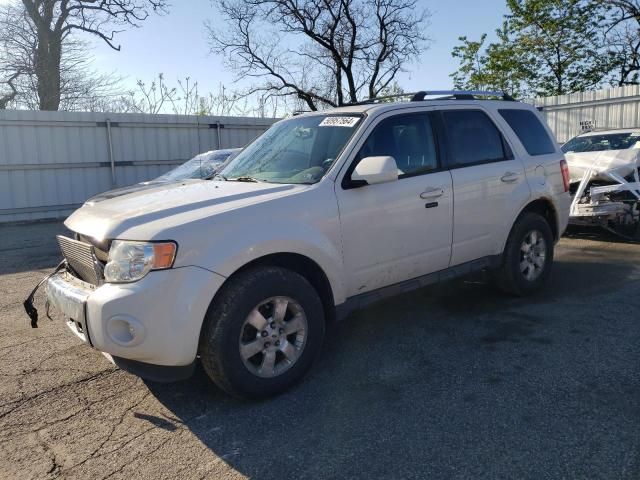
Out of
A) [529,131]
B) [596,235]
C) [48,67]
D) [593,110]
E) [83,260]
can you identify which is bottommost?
[596,235]

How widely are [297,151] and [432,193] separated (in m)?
1.12

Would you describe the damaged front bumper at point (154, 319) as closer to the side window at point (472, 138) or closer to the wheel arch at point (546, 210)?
the side window at point (472, 138)

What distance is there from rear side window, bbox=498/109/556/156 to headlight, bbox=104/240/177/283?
3.71 m

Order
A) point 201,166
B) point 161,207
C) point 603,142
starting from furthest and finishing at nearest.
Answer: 1. point 201,166
2. point 603,142
3. point 161,207

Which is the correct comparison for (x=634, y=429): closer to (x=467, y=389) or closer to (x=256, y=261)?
(x=467, y=389)

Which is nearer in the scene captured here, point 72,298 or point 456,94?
point 72,298

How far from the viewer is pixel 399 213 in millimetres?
4098

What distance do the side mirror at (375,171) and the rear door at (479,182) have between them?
3.22 ft

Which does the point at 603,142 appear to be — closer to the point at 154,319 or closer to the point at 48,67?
the point at 154,319

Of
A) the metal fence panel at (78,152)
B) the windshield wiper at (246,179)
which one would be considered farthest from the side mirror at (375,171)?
the metal fence panel at (78,152)

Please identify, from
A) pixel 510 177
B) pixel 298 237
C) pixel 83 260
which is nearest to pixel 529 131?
pixel 510 177

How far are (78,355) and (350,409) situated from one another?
2.36m

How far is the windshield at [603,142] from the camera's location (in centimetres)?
889

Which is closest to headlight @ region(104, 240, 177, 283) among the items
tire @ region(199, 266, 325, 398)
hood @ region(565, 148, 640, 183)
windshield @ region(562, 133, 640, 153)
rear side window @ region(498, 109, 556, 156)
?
tire @ region(199, 266, 325, 398)
